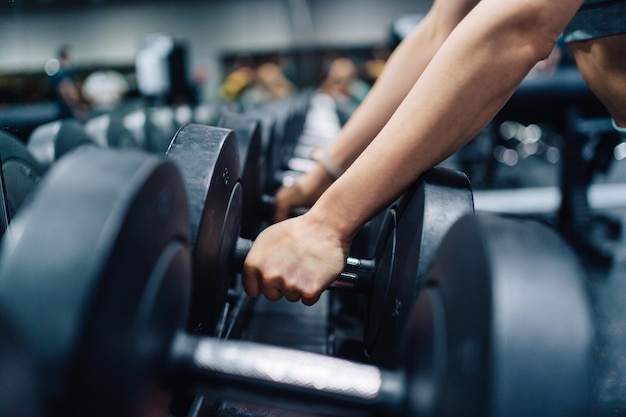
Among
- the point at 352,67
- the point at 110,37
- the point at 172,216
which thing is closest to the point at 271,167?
the point at 172,216

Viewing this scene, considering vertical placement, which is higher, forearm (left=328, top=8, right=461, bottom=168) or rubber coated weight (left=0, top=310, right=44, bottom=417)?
forearm (left=328, top=8, right=461, bottom=168)

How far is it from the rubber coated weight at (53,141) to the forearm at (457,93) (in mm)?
678

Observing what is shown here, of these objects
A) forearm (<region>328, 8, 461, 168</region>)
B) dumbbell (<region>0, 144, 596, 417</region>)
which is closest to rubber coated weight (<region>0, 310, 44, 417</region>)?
dumbbell (<region>0, 144, 596, 417</region>)

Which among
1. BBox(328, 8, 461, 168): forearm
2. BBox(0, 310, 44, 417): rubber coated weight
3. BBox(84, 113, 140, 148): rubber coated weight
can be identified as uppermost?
BBox(328, 8, 461, 168): forearm

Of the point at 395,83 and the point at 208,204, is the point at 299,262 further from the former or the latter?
the point at 395,83

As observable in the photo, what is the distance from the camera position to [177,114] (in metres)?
2.92

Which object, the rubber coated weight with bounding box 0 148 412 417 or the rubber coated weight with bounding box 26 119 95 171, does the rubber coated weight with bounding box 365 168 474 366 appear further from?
the rubber coated weight with bounding box 26 119 95 171

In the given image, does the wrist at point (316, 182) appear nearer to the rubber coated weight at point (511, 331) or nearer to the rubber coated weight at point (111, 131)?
the rubber coated weight at point (511, 331)

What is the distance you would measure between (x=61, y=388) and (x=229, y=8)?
32.9ft

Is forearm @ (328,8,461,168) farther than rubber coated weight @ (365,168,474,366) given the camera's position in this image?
Yes

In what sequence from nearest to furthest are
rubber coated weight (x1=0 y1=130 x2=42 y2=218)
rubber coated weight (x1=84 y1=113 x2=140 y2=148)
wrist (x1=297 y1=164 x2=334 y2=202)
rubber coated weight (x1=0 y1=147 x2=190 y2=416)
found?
rubber coated weight (x1=0 y1=147 x2=190 y2=416), rubber coated weight (x1=0 y1=130 x2=42 y2=218), wrist (x1=297 y1=164 x2=334 y2=202), rubber coated weight (x1=84 y1=113 x2=140 y2=148)

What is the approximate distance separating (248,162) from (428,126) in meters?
0.39

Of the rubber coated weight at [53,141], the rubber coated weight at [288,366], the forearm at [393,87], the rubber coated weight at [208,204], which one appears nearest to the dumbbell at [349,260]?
the rubber coated weight at [208,204]

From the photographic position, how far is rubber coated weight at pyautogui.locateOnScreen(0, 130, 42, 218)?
75 centimetres
